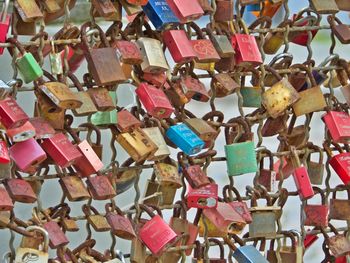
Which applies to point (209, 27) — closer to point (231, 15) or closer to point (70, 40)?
point (231, 15)

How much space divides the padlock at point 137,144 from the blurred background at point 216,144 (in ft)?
0.55

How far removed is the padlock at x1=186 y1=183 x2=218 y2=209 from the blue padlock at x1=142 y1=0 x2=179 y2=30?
0.95 ft

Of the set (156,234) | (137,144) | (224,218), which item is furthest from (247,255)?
(137,144)

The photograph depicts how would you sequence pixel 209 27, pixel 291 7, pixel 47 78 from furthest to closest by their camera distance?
pixel 291 7 < pixel 209 27 < pixel 47 78

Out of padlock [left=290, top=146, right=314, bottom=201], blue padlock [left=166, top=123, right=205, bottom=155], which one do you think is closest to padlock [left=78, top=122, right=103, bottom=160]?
blue padlock [left=166, top=123, right=205, bottom=155]

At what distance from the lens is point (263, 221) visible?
6.24ft

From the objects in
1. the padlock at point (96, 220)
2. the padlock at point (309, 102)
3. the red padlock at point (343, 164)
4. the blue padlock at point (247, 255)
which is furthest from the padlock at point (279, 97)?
the padlock at point (96, 220)

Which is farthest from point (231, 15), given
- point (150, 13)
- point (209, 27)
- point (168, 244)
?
point (168, 244)

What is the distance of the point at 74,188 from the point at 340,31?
59 cm

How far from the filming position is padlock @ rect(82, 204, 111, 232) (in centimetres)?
175

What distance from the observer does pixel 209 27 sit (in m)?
1.85

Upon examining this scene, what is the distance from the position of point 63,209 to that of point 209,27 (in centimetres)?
41

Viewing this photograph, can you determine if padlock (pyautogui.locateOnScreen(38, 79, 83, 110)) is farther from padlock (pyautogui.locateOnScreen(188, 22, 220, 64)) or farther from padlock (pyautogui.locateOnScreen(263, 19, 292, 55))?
padlock (pyautogui.locateOnScreen(263, 19, 292, 55))

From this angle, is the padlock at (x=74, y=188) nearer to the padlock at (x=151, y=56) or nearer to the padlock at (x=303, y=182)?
the padlock at (x=151, y=56)
